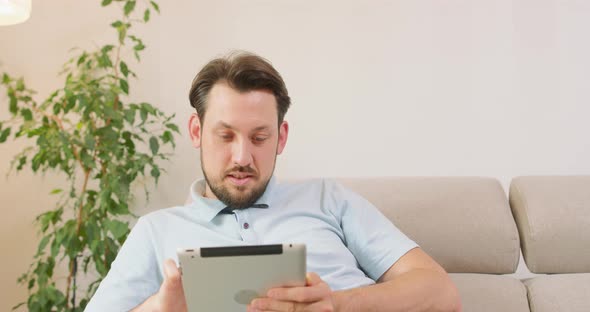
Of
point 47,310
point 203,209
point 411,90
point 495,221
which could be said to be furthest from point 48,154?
point 495,221

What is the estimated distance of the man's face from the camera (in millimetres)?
1431

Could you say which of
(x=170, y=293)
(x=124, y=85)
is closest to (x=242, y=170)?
(x=170, y=293)

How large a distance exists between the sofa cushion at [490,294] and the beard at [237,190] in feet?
1.77

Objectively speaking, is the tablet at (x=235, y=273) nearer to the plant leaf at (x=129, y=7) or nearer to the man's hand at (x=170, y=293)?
the man's hand at (x=170, y=293)

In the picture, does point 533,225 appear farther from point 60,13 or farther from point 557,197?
point 60,13

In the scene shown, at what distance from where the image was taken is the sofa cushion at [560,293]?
5.06 ft

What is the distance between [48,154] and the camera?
229 centimetres

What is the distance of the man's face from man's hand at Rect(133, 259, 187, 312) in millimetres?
369

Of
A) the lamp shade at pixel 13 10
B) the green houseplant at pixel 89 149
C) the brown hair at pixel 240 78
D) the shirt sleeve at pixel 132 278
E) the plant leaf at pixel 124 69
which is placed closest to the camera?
the shirt sleeve at pixel 132 278

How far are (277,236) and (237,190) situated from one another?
0.45ft

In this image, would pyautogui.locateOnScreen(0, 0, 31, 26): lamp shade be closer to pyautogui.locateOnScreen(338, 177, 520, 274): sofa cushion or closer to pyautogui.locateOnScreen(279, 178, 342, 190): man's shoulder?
pyautogui.locateOnScreen(279, 178, 342, 190): man's shoulder

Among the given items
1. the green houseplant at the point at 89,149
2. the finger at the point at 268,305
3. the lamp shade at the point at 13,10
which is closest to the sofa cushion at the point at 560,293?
the finger at the point at 268,305

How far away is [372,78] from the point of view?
241 cm

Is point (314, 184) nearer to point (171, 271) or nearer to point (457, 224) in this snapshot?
point (457, 224)
